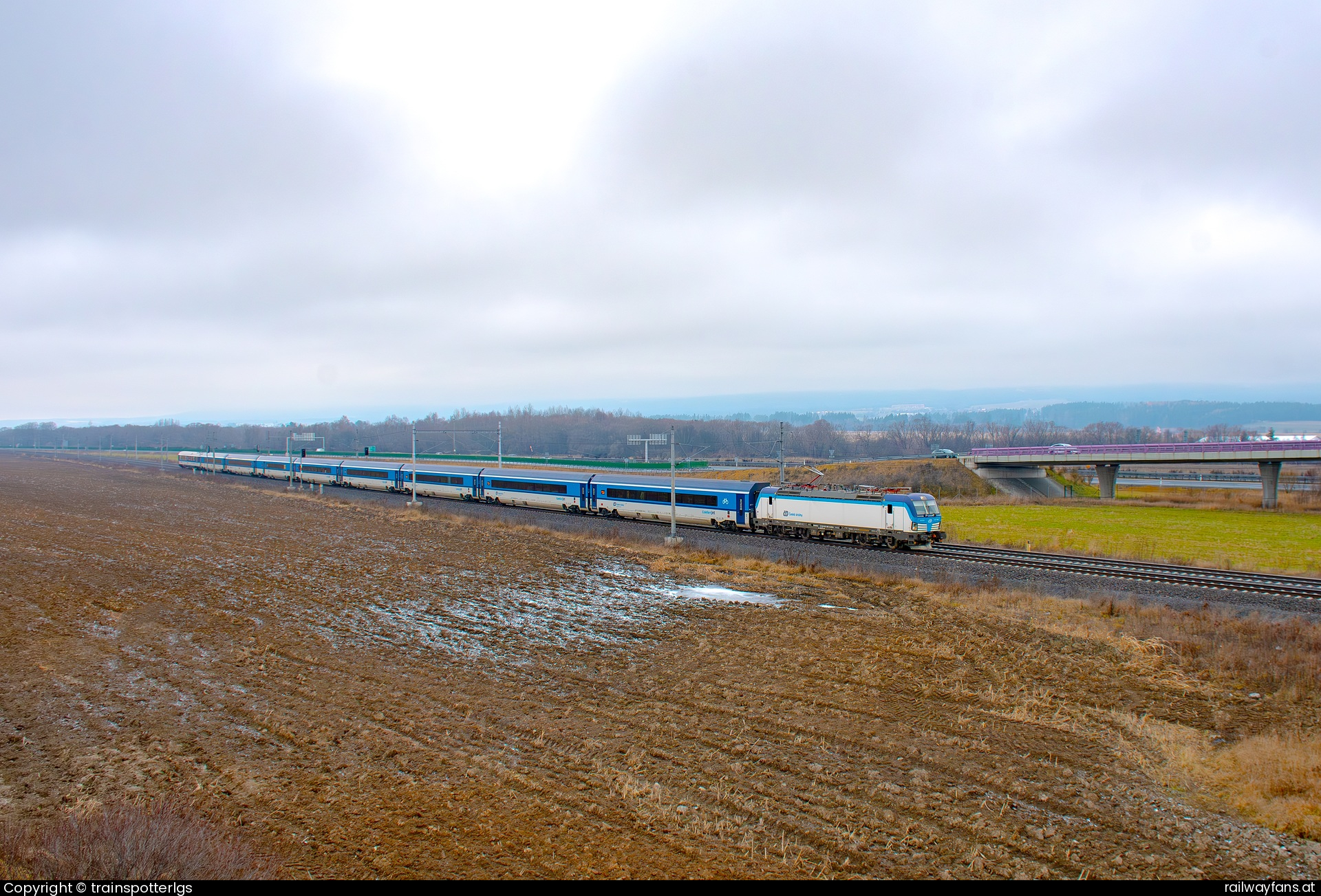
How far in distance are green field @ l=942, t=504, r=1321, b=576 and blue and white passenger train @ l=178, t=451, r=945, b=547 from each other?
817 cm

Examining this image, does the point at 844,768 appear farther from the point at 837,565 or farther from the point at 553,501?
the point at 553,501

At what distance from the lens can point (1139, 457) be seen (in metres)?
63.1

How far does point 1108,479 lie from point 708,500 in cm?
4694

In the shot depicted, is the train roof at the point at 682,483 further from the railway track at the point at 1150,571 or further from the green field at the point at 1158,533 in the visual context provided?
the green field at the point at 1158,533

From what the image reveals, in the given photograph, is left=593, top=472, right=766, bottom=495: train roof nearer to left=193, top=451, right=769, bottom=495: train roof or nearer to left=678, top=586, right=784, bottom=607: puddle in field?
left=193, top=451, right=769, bottom=495: train roof

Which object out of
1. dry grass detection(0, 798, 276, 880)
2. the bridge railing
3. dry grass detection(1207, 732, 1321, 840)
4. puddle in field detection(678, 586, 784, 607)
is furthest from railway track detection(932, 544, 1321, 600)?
the bridge railing

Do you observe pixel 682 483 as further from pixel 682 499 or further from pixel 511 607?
pixel 511 607

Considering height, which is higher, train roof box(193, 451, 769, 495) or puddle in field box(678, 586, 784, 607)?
→ train roof box(193, 451, 769, 495)

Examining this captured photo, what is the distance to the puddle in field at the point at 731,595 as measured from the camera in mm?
24859

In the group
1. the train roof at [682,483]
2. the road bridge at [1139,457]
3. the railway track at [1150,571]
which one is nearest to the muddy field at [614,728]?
the railway track at [1150,571]

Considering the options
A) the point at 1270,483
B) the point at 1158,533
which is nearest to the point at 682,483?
the point at 1158,533

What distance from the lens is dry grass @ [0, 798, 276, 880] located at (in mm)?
7691

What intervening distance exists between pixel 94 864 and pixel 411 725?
6099mm

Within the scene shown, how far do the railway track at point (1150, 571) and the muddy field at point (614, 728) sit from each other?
9.52 metres
